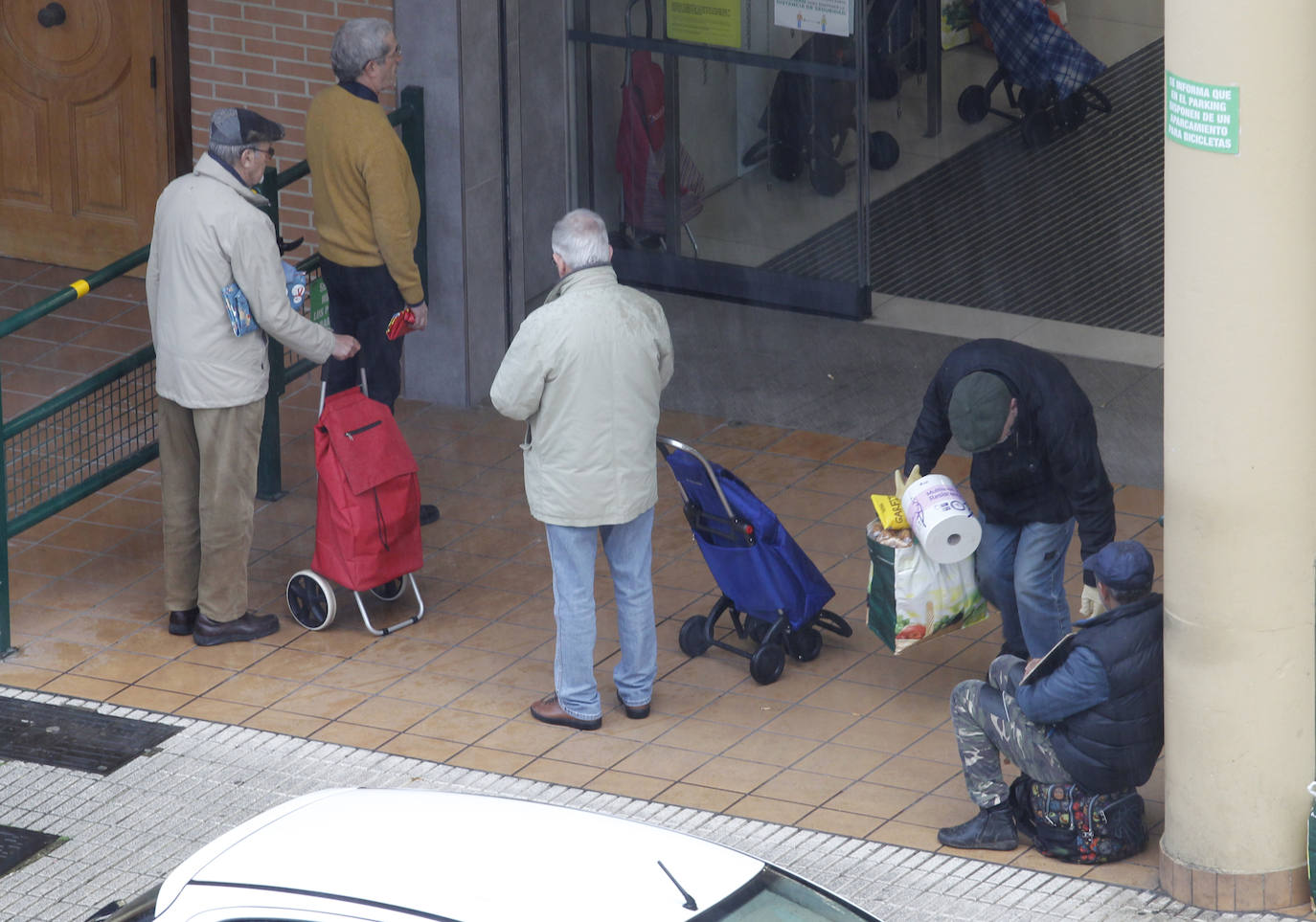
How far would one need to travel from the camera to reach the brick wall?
11.6 m

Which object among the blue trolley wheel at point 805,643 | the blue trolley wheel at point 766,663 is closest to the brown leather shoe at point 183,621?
the blue trolley wheel at point 766,663

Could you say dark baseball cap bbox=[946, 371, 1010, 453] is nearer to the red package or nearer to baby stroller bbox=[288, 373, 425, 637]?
→ baby stroller bbox=[288, 373, 425, 637]

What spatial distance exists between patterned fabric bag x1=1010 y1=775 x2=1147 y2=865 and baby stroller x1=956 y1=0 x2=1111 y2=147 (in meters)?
5.95

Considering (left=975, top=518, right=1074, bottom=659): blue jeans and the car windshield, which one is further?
(left=975, top=518, right=1074, bottom=659): blue jeans

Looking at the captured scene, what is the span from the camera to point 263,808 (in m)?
7.91

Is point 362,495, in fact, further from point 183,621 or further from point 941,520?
point 941,520

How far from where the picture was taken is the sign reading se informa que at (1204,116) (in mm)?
6551

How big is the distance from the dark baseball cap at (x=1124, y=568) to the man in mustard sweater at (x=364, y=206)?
12.4ft

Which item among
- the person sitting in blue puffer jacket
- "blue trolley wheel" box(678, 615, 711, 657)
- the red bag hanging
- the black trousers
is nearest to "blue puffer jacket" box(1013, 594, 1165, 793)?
the person sitting in blue puffer jacket

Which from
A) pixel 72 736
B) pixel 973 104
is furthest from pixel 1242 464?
pixel 973 104

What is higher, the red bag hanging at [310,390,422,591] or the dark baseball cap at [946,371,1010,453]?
the dark baseball cap at [946,371,1010,453]

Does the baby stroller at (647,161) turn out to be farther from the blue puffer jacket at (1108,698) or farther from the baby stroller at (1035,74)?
the blue puffer jacket at (1108,698)

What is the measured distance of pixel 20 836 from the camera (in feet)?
25.7

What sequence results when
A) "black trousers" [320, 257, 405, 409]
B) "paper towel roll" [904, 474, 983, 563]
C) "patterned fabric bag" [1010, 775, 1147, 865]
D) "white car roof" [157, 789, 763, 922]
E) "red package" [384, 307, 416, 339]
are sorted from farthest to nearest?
1. "black trousers" [320, 257, 405, 409]
2. "red package" [384, 307, 416, 339]
3. "paper towel roll" [904, 474, 983, 563]
4. "patterned fabric bag" [1010, 775, 1147, 865]
5. "white car roof" [157, 789, 763, 922]
